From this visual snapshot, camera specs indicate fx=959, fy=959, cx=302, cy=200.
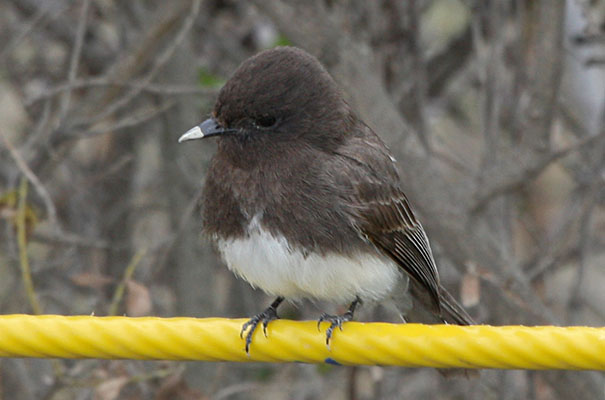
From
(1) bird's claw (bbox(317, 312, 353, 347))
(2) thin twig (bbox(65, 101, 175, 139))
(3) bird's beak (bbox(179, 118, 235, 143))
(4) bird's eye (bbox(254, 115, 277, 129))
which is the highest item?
(2) thin twig (bbox(65, 101, 175, 139))

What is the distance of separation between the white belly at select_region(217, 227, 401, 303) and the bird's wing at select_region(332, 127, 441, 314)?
100mm

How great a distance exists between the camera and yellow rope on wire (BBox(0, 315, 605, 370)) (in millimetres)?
2225

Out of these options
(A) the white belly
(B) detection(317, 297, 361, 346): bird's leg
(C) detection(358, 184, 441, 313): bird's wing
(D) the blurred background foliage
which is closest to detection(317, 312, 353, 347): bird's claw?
(B) detection(317, 297, 361, 346): bird's leg

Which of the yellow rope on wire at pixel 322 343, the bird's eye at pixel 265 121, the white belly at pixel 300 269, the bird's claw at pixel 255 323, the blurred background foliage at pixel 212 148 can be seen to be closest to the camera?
the yellow rope on wire at pixel 322 343

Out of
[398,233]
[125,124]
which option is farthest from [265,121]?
[125,124]

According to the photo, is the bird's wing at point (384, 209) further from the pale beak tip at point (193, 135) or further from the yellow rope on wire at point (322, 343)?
the yellow rope on wire at point (322, 343)

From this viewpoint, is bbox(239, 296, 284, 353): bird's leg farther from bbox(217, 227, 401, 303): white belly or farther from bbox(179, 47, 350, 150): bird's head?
bbox(179, 47, 350, 150): bird's head

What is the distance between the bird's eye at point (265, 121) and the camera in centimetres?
318

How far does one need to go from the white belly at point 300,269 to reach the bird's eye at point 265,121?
1.21 feet

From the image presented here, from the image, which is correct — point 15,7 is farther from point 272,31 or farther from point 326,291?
point 326,291

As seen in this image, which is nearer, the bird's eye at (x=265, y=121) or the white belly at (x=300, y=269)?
the white belly at (x=300, y=269)

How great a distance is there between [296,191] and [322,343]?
62 cm

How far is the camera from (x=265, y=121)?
3197 millimetres

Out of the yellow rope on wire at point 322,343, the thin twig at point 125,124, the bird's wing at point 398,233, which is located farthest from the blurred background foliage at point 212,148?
the yellow rope on wire at point 322,343
